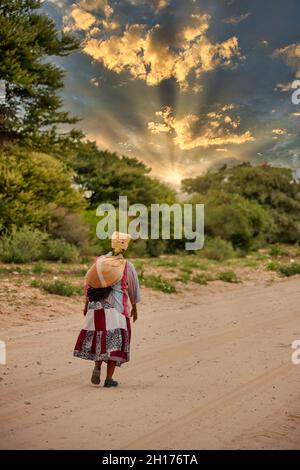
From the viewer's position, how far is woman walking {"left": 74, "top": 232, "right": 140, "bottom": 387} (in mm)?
7977

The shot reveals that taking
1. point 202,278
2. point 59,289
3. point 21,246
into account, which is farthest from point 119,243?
point 21,246

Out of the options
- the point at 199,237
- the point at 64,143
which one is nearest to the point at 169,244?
the point at 199,237

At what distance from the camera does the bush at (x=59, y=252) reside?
24.4 m

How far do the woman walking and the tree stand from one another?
16.4m

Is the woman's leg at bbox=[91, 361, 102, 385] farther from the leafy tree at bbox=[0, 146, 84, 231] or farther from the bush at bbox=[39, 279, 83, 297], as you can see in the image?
the leafy tree at bbox=[0, 146, 84, 231]

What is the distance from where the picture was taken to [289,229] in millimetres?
50219

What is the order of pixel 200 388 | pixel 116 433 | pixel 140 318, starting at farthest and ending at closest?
1. pixel 140 318
2. pixel 200 388
3. pixel 116 433

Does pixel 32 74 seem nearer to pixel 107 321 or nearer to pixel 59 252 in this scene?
pixel 59 252

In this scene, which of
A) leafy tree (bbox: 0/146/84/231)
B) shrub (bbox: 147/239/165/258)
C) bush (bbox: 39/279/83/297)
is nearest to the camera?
bush (bbox: 39/279/83/297)

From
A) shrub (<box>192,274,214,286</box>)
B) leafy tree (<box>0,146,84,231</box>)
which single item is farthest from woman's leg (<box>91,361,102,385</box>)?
leafy tree (<box>0,146,84,231</box>)

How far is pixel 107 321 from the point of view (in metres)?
8.00

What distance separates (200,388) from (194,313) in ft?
23.4

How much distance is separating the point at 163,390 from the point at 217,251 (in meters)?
23.9

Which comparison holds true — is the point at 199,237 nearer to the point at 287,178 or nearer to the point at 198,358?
the point at 287,178
